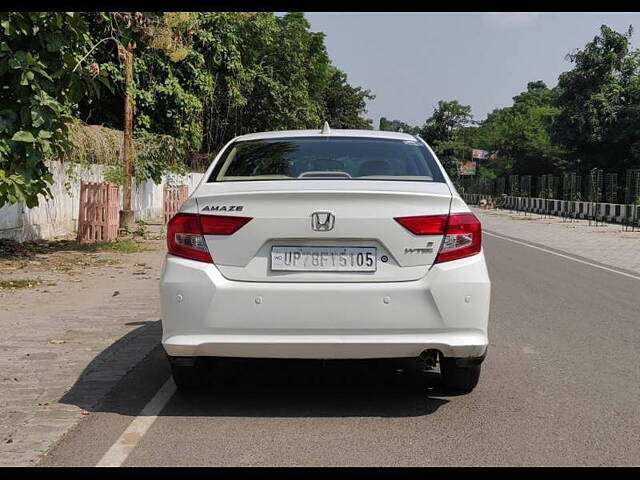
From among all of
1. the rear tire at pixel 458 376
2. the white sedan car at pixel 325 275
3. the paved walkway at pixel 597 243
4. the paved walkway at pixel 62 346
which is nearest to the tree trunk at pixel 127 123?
the paved walkway at pixel 62 346

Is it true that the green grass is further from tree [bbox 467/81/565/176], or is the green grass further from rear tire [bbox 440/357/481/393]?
tree [bbox 467/81/565/176]

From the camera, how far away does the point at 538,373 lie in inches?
253

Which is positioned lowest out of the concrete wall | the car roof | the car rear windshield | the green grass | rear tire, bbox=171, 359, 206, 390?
the green grass

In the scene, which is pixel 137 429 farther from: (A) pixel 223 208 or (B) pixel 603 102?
(B) pixel 603 102

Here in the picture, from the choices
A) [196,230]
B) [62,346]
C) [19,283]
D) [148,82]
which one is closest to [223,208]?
[196,230]

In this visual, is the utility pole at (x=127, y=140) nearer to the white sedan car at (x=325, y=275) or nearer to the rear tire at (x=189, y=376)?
the rear tire at (x=189, y=376)

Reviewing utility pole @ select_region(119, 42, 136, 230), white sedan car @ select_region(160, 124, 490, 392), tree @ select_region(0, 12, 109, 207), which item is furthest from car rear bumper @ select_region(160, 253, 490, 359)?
utility pole @ select_region(119, 42, 136, 230)

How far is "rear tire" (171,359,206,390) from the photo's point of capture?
555 cm

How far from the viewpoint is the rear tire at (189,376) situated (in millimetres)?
5555

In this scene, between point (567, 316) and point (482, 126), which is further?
point (482, 126)

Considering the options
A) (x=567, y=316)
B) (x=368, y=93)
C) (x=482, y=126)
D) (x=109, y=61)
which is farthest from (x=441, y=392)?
(x=482, y=126)

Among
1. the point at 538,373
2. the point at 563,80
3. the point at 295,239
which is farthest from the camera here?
the point at 563,80
